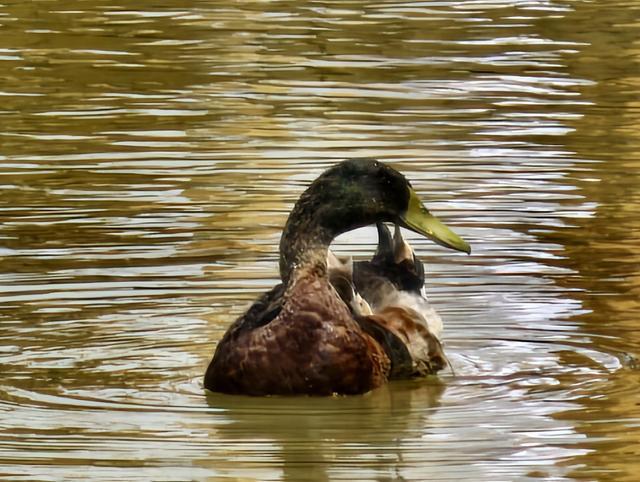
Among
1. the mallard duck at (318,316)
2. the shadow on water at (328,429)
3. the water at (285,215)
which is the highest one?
the mallard duck at (318,316)

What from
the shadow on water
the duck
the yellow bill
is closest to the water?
the shadow on water

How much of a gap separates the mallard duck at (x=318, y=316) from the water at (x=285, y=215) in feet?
0.37

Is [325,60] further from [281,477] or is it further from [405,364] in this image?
[281,477]

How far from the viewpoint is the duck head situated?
9.00 meters

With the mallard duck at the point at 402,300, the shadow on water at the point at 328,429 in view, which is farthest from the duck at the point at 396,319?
the shadow on water at the point at 328,429

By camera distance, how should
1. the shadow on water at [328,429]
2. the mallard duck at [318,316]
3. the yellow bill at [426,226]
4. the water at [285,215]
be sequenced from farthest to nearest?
the yellow bill at [426,226]
the mallard duck at [318,316]
the water at [285,215]
the shadow on water at [328,429]

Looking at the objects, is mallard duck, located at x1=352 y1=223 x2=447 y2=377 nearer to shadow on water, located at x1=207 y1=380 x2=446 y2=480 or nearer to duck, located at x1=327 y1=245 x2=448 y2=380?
duck, located at x1=327 y1=245 x2=448 y2=380

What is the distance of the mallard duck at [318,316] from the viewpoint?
8711mm

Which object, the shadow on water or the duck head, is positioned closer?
the shadow on water

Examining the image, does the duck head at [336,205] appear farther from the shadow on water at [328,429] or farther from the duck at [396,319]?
the shadow on water at [328,429]

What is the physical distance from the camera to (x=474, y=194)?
12.9 m

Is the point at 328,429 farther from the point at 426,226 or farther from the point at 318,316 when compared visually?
the point at 426,226

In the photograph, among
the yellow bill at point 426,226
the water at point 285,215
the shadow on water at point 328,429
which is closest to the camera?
the shadow on water at point 328,429

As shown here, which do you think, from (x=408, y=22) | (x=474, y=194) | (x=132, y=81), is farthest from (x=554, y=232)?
(x=408, y=22)
